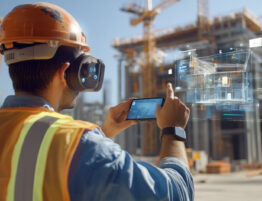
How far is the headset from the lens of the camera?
124 cm

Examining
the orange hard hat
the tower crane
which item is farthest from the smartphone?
the tower crane

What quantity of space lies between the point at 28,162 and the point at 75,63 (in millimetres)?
514

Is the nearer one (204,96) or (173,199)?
(173,199)

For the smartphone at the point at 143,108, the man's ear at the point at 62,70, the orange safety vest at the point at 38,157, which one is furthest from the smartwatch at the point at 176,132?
the man's ear at the point at 62,70

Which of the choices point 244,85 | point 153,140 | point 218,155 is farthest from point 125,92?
point 244,85

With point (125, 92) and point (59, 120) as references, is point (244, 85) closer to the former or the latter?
point (59, 120)

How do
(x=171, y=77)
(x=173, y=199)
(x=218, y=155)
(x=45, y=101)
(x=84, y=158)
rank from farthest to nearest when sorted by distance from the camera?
1. (x=218, y=155)
2. (x=171, y=77)
3. (x=45, y=101)
4. (x=173, y=199)
5. (x=84, y=158)

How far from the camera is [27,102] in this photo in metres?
1.18

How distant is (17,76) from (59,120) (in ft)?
1.23

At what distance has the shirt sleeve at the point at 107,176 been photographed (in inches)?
36.7

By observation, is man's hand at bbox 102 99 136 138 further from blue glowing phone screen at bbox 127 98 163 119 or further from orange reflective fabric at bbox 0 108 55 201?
orange reflective fabric at bbox 0 108 55 201

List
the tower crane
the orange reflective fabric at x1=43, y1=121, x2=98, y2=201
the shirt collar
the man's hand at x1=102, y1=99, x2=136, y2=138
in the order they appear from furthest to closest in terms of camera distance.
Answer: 1. the tower crane
2. the man's hand at x1=102, y1=99, x2=136, y2=138
3. the shirt collar
4. the orange reflective fabric at x1=43, y1=121, x2=98, y2=201

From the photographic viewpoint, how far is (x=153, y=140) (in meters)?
39.7

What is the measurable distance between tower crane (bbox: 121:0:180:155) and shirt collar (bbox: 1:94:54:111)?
3469 centimetres
